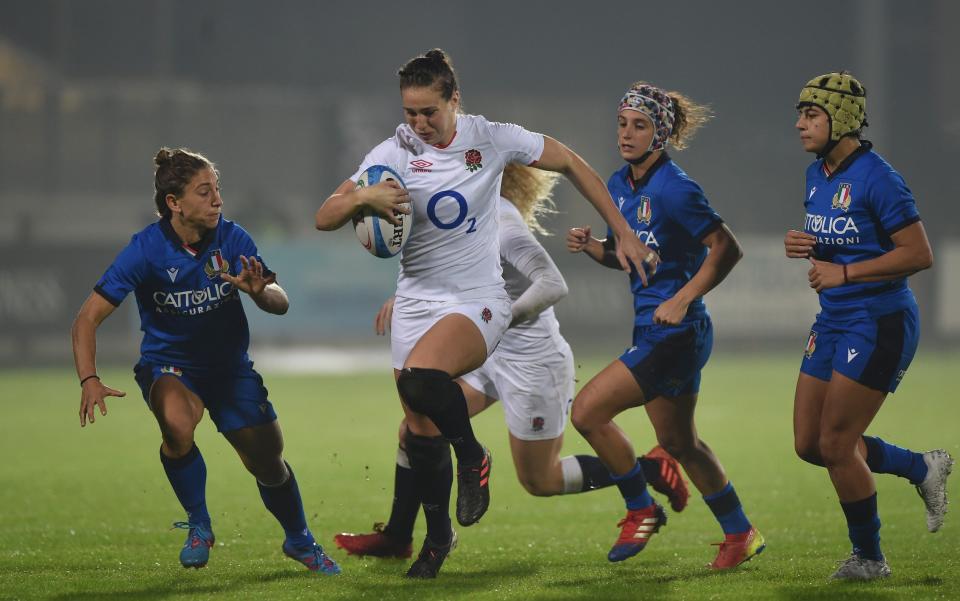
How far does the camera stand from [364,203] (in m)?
4.83

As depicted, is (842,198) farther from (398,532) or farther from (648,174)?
(398,532)

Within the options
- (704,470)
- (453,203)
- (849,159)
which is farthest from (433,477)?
(849,159)

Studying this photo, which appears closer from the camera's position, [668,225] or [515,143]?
[515,143]

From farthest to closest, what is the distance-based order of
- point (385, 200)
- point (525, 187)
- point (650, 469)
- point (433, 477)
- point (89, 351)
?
1. point (525, 187)
2. point (650, 469)
3. point (433, 477)
4. point (89, 351)
5. point (385, 200)

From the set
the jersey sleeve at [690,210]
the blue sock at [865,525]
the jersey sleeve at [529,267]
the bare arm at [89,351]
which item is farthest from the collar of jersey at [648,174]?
the bare arm at [89,351]

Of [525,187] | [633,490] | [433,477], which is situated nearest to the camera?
[433,477]

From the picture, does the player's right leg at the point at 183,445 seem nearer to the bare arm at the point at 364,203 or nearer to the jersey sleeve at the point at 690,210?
the bare arm at the point at 364,203

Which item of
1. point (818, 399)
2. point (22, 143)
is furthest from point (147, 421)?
point (22, 143)

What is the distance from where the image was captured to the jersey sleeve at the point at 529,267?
5730mm

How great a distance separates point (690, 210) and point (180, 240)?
220 cm

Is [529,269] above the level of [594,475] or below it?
above

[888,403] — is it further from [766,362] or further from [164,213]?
[164,213]

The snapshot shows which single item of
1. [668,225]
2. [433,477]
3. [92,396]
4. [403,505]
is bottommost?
[403,505]

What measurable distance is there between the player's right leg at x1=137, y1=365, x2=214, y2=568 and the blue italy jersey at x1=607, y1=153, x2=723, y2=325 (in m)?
1.98
